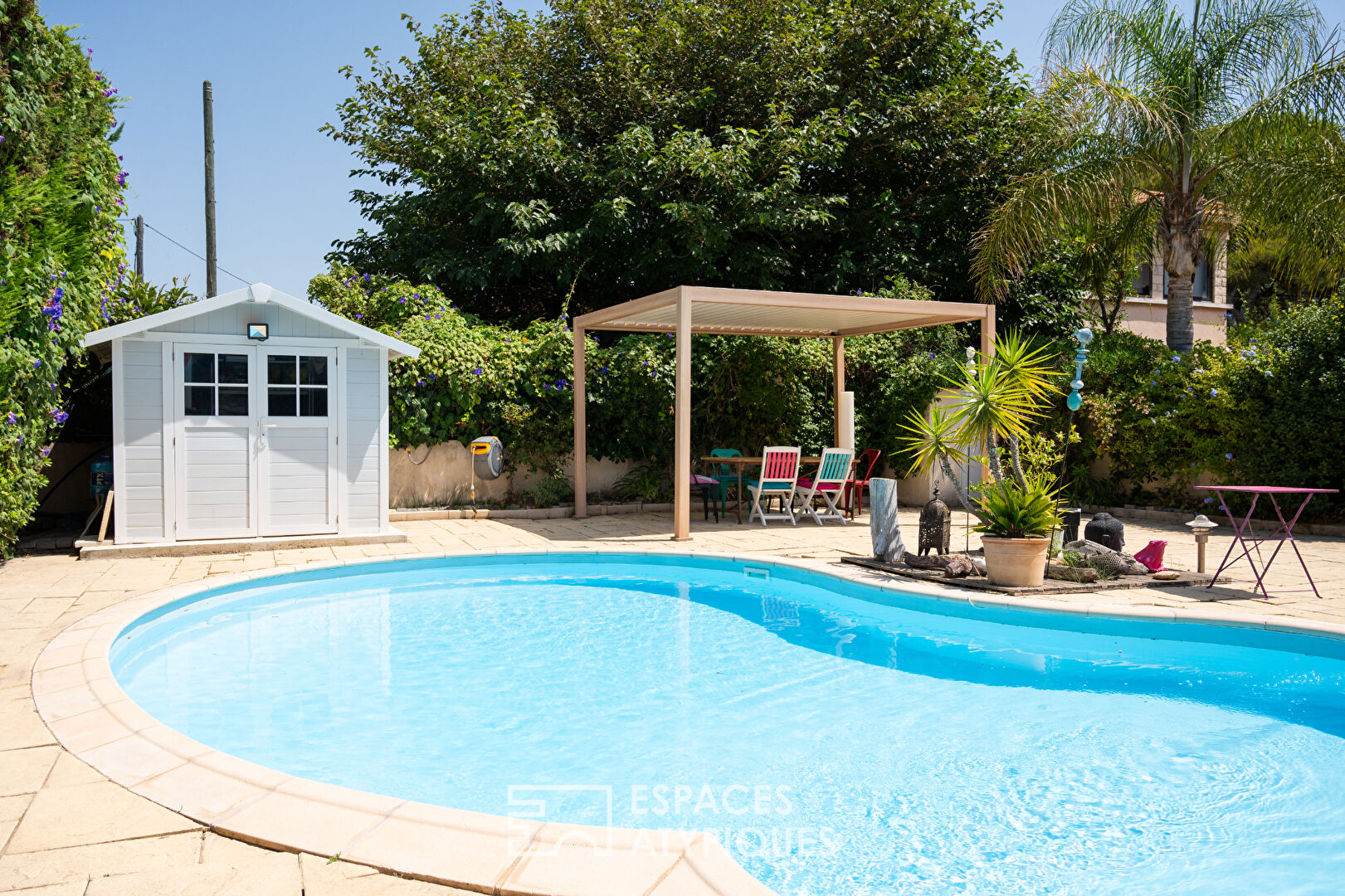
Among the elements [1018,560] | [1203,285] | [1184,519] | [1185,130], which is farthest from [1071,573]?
[1203,285]

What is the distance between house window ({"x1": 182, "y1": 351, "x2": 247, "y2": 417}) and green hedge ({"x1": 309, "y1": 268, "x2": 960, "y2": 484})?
8.64 feet

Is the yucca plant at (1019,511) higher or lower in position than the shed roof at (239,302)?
lower

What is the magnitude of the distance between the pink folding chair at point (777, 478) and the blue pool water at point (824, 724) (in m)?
3.51

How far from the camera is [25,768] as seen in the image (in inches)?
124

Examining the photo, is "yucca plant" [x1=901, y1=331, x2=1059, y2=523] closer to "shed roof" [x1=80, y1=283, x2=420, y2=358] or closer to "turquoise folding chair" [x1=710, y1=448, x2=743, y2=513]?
"turquoise folding chair" [x1=710, y1=448, x2=743, y2=513]

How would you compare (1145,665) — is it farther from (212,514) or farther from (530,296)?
(530,296)

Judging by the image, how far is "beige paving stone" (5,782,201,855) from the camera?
8.48 ft

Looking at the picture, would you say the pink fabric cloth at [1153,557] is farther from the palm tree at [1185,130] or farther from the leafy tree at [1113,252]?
the leafy tree at [1113,252]

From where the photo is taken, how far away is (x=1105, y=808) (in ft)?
11.8

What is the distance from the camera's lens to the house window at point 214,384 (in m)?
8.45

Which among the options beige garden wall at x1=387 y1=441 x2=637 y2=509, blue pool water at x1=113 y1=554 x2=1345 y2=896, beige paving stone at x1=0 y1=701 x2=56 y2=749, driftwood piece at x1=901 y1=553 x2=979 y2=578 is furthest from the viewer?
beige garden wall at x1=387 y1=441 x2=637 y2=509

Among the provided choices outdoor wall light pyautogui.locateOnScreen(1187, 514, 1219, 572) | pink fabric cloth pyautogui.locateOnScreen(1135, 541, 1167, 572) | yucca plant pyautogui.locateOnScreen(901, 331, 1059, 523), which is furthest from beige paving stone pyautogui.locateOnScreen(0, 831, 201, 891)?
pink fabric cloth pyautogui.locateOnScreen(1135, 541, 1167, 572)

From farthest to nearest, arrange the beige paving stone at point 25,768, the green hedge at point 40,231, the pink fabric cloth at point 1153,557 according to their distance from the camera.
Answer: the pink fabric cloth at point 1153,557 → the green hedge at point 40,231 → the beige paving stone at point 25,768

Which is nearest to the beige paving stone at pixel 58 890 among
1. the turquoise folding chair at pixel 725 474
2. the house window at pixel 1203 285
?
the turquoise folding chair at pixel 725 474
